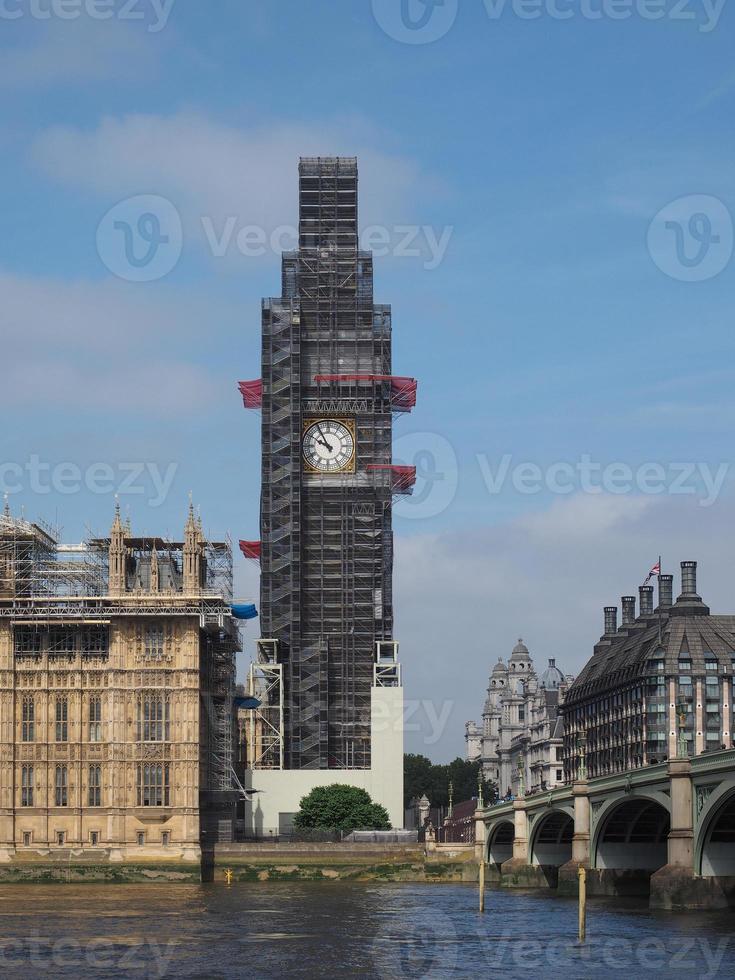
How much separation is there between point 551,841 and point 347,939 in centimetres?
6648

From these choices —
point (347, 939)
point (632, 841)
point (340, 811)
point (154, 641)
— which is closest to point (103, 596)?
point (154, 641)

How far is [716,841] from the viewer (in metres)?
103

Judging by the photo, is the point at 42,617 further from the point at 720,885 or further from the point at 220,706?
the point at 720,885

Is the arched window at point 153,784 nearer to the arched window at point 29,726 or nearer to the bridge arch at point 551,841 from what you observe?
the arched window at point 29,726

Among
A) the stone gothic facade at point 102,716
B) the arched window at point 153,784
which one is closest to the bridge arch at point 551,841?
the stone gothic facade at point 102,716

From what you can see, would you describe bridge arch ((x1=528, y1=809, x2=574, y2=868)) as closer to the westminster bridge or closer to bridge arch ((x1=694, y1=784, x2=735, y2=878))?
the westminster bridge

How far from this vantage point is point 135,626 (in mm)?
167250

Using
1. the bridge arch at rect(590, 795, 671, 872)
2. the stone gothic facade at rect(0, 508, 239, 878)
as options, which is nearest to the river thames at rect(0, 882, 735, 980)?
the bridge arch at rect(590, 795, 671, 872)

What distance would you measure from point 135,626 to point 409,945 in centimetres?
8113

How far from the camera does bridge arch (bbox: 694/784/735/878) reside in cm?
10075

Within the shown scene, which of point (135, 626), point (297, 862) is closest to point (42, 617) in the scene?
point (135, 626)

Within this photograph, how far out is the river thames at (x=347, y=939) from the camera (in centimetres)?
7794

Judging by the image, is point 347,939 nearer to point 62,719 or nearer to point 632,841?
point 632,841

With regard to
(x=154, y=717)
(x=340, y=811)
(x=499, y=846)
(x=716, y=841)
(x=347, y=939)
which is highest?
(x=154, y=717)
